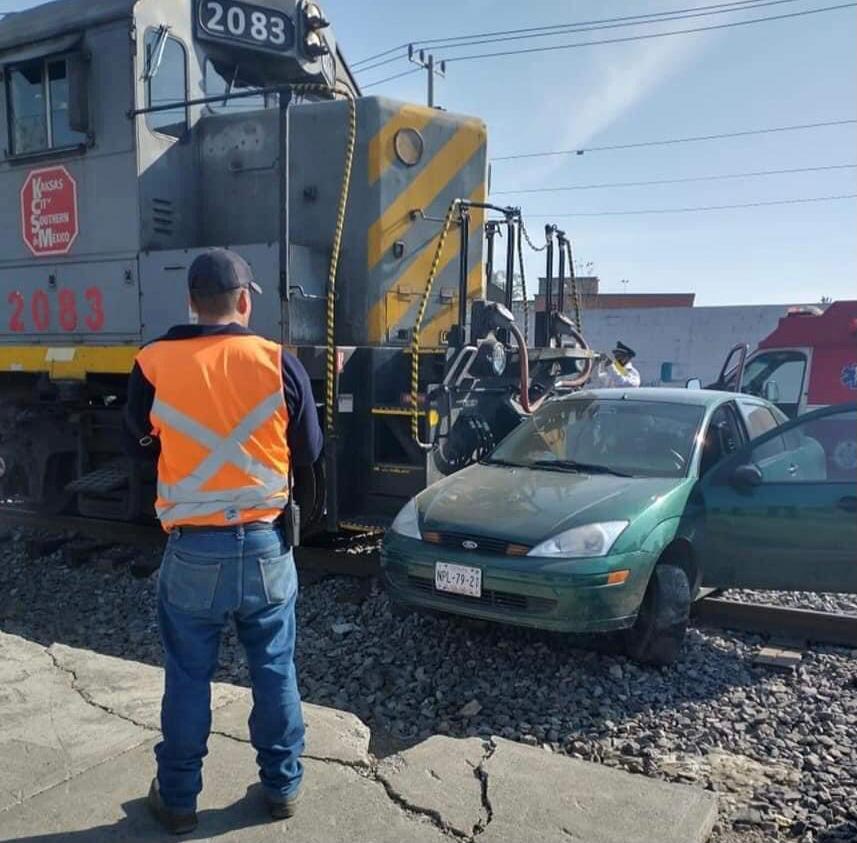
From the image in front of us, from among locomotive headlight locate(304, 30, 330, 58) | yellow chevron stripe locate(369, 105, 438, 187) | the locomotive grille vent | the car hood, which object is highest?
locomotive headlight locate(304, 30, 330, 58)

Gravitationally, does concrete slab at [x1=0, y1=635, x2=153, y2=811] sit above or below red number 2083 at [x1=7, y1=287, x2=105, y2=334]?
below

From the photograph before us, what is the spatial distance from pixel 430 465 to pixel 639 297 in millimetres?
44798

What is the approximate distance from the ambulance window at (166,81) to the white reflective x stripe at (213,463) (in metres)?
4.65

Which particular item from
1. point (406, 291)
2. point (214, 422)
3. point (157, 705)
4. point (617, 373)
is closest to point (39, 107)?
point (406, 291)

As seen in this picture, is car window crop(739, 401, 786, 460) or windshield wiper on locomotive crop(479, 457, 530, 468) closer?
car window crop(739, 401, 786, 460)

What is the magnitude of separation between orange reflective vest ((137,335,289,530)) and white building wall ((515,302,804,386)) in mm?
21588

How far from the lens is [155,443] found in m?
2.97

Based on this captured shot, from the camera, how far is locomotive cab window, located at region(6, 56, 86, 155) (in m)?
6.77

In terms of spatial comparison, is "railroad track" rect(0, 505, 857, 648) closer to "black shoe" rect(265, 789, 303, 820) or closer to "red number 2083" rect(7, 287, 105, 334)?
"red number 2083" rect(7, 287, 105, 334)

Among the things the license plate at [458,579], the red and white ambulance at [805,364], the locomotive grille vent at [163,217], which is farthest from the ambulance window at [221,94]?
the red and white ambulance at [805,364]

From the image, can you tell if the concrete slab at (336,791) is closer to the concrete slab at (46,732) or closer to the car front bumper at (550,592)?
the concrete slab at (46,732)

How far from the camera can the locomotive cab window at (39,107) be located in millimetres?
6766

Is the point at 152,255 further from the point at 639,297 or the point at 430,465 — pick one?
the point at 639,297

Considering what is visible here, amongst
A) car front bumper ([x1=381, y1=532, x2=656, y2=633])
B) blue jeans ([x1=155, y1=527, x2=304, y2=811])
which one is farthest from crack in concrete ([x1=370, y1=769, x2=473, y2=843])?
car front bumper ([x1=381, y1=532, x2=656, y2=633])
